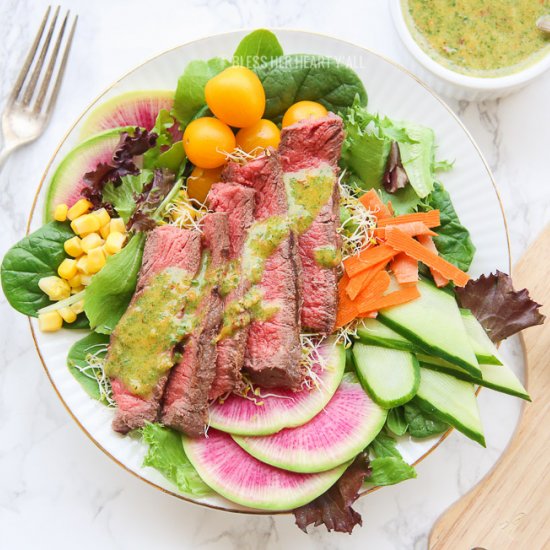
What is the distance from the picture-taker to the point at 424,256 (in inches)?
140

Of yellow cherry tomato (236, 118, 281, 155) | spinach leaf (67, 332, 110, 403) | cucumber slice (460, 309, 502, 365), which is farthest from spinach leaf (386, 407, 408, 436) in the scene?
yellow cherry tomato (236, 118, 281, 155)

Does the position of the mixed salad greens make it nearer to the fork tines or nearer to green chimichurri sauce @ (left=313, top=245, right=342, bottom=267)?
green chimichurri sauce @ (left=313, top=245, right=342, bottom=267)

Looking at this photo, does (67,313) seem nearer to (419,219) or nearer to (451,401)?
(419,219)

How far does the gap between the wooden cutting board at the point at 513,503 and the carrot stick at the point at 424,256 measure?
3.26 ft

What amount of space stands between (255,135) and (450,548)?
9.02ft

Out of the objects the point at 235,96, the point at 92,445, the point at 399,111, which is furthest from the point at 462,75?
the point at 92,445

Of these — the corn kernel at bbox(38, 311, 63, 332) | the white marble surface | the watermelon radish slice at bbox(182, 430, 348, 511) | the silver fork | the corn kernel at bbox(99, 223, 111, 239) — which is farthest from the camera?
the silver fork

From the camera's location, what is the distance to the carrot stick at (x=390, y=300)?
348 centimetres

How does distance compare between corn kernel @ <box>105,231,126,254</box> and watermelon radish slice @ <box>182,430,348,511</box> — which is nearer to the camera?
watermelon radish slice @ <box>182,430,348,511</box>

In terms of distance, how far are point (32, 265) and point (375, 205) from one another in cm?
201

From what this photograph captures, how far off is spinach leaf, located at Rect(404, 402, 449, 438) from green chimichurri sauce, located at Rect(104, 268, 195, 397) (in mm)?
1334

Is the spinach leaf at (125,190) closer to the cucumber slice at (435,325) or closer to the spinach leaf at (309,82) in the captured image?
the spinach leaf at (309,82)

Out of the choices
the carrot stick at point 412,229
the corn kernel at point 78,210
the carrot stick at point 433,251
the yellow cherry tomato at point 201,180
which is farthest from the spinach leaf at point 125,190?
the carrot stick at point 433,251

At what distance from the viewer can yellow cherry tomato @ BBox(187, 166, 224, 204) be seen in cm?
382
